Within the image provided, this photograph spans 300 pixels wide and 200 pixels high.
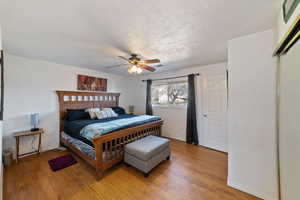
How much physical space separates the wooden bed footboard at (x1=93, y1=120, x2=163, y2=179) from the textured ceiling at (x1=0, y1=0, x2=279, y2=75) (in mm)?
1663

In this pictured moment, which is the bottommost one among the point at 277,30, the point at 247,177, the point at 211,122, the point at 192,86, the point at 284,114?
the point at 247,177

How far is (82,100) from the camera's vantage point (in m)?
3.72

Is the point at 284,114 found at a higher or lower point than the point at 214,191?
higher

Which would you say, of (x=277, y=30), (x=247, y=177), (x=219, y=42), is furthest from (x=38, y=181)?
(x=277, y=30)

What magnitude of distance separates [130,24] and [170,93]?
302cm

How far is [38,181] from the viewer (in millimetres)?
1907

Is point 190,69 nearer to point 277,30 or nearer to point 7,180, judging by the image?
point 277,30

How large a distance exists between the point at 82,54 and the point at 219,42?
276cm

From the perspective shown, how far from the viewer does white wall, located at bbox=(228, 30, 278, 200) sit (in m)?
1.54

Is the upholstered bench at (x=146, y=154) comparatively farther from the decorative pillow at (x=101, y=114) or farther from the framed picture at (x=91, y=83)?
the framed picture at (x=91, y=83)

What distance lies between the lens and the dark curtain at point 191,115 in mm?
3508

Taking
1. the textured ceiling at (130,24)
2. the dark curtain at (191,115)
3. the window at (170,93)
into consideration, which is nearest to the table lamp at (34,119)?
the textured ceiling at (130,24)

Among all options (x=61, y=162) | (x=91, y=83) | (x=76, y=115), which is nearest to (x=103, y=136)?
(x=61, y=162)

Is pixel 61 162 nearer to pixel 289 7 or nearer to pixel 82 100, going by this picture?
pixel 82 100
